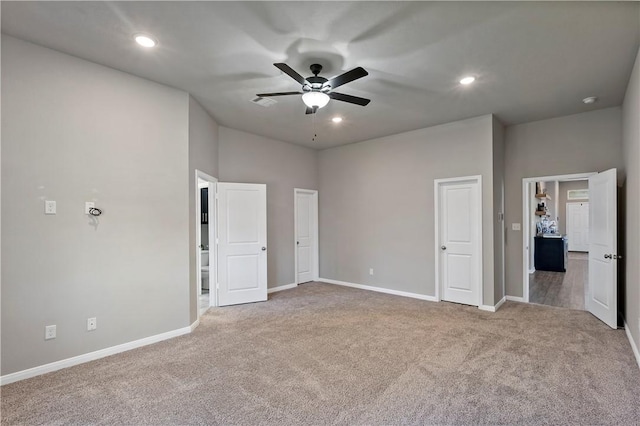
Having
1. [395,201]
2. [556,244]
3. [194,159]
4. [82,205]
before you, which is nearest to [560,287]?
[556,244]

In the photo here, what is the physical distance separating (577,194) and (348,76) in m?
13.1

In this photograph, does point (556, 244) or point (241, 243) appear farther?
point (556, 244)

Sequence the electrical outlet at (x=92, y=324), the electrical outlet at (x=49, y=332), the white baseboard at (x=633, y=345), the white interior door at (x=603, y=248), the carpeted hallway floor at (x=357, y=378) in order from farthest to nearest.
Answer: the white interior door at (x=603, y=248) → the electrical outlet at (x=92, y=324) → the white baseboard at (x=633, y=345) → the electrical outlet at (x=49, y=332) → the carpeted hallway floor at (x=357, y=378)

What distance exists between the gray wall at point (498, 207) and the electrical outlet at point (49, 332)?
5.42 m

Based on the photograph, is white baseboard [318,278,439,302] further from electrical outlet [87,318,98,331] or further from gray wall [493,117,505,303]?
electrical outlet [87,318,98,331]

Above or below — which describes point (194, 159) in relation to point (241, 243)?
above

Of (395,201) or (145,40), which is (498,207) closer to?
(395,201)

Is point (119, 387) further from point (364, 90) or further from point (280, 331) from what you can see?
point (364, 90)

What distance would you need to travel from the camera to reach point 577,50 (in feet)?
9.61

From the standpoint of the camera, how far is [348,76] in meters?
2.70

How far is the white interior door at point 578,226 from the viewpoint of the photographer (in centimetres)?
1166

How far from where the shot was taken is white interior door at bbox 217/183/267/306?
512cm

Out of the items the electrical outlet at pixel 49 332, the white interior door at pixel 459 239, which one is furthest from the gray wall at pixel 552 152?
the electrical outlet at pixel 49 332

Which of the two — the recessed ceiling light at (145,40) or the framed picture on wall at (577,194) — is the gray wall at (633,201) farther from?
the framed picture on wall at (577,194)
